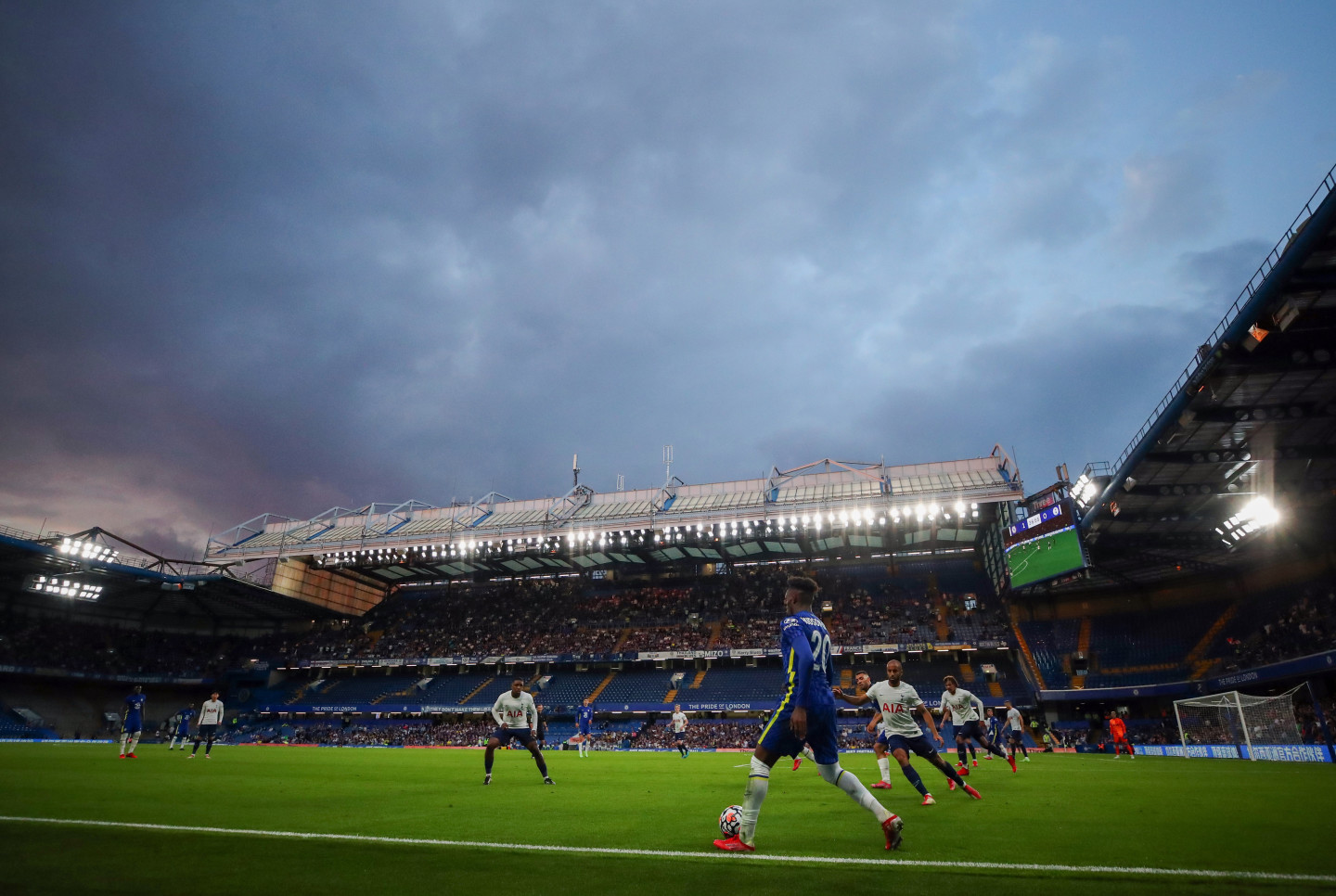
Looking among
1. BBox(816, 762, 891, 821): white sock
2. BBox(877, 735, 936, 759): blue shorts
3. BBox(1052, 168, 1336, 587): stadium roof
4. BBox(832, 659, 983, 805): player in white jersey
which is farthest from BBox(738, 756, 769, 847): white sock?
BBox(1052, 168, 1336, 587): stadium roof

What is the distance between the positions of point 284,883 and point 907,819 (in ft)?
20.0

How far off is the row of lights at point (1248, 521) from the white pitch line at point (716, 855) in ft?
104

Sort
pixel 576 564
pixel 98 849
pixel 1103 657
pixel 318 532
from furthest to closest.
→ pixel 576 564 → pixel 318 532 → pixel 1103 657 → pixel 98 849

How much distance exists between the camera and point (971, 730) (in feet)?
41.2

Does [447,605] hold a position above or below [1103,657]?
above

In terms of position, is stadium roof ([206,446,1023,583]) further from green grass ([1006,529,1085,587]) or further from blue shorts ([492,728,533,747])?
blue shorts ([492,728,533,747])

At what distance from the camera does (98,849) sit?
206 inches

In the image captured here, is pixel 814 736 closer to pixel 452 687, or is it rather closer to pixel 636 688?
pixel 636 688

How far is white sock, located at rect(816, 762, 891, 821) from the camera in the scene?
5.56 m

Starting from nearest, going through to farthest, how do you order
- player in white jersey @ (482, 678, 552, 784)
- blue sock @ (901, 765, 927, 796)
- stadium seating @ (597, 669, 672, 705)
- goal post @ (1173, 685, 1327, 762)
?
blue sock @ (901, 765, 927, 796), player in white jersey @ (482, 678, 552, 784), goal post @ (1173, 685, 1327, 762), stadium seating @ (597, 669, 672, 705)

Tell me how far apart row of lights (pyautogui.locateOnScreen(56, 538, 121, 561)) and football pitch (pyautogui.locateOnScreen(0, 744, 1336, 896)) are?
42599 mm

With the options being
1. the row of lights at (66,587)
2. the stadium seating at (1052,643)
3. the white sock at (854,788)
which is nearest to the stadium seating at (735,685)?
the stadium seating at (1052,643)

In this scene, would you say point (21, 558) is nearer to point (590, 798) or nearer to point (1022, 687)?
point (590, 798)

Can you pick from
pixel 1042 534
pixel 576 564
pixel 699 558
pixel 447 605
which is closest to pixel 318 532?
pixel 447 605
